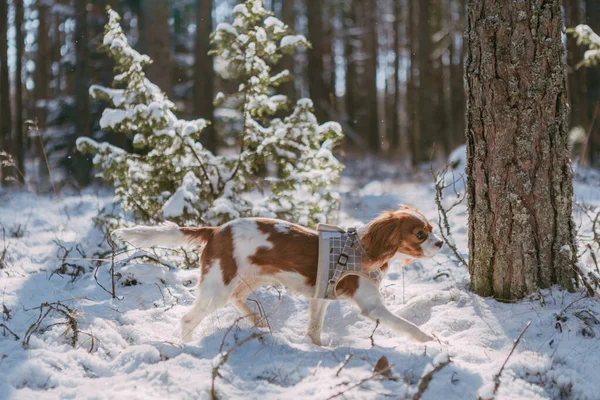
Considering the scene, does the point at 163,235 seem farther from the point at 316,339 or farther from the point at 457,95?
the point at 457,95

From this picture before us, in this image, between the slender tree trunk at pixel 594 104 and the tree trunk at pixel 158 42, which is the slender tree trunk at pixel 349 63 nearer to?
the slender tree trunk at pixel 594 104

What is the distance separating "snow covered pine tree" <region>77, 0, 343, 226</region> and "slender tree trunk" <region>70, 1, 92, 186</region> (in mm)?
7664

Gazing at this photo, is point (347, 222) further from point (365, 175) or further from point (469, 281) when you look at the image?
point (365, 175)

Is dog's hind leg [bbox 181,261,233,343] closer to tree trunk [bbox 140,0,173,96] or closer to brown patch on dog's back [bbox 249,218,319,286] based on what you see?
brown patch on dog's back [bbox 249,218,319,286]

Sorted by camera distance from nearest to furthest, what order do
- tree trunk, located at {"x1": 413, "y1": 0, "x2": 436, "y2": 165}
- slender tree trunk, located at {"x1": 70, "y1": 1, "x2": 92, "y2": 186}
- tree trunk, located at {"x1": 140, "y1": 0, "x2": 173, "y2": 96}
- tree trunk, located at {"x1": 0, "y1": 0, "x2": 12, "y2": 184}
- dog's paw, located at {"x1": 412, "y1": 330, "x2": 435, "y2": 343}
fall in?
dog's paw, located at {"x1": 412, "y1": 330, "x2": 435, "y2": 343} → tree trunk, located at {"x1": 140, "y1": 0, "x2": 173, "y2": 96} → slender tree trunk, located at {"x1": 70, "y1": 1, "x2": 92, "y2": 186} → tree trunk, located at {"x1": 0, "y1": 0, "x2": 12, "y2": 184} → tree trunk, located at {"x1": 413, "y1": 0, "x2": 436, "y2": 165}

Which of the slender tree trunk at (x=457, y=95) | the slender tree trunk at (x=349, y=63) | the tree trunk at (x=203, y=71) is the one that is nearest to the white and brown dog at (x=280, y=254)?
the tree trunk at (x=203, y=71)

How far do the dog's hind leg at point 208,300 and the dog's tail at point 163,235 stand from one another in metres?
0.31

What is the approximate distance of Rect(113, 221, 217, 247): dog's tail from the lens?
145 inches

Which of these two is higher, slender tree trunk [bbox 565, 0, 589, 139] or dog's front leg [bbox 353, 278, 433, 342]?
slender tree trunk [bbox 565, 0, 589, 139]

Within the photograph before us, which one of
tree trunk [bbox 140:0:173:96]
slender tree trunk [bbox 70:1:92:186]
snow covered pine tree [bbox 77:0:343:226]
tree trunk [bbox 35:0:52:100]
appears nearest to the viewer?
snow covered pine tree [bbox 77:0:343:226]

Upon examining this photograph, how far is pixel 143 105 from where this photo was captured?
5.27 m

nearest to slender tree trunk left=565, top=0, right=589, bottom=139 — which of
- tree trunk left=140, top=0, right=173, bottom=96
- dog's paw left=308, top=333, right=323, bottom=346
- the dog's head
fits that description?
tree trunk left=140, top=0, right=173, bottom=96

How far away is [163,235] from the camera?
12.3 ft

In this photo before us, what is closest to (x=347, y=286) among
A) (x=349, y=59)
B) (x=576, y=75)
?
(x=576, y=75)
